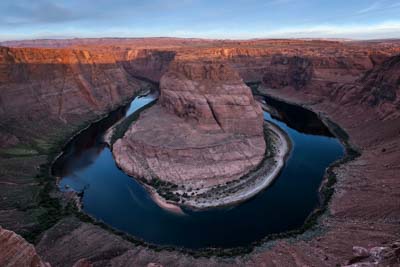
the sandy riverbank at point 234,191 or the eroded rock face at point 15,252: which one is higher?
the eroded rock face at point 15,252

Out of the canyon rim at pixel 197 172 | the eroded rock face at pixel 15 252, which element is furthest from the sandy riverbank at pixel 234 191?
the eroded rock face at pixel 15 252

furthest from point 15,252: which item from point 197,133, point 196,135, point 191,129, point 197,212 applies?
point 191,129

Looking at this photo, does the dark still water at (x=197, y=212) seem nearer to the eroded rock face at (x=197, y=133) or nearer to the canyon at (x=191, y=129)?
the canyon at (x=191, y=129)

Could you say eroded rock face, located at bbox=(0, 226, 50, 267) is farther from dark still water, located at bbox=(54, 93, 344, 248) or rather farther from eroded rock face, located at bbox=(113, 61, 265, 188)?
eroded rock face, located at bbox=(113, 61, 265, 188)

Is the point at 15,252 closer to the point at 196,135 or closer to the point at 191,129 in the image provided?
the point at 196,135

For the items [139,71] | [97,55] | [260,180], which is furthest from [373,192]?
[139,71]

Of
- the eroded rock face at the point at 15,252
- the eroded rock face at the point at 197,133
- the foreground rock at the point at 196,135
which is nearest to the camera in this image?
the eroded rock face at the point at 15,252

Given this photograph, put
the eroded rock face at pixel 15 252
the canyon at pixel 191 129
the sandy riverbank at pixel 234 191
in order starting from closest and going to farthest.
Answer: the eroded rock face at pixel 15 252 → the canyon at pixel 191 129 → the sandy riverbank at pixel 234 191

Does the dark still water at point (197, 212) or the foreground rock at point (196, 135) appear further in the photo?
the foreground rock at point (196, 135)
